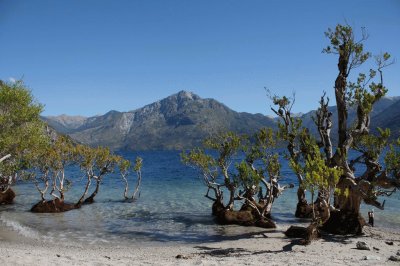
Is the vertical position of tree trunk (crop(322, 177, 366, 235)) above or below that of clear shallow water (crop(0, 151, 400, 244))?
above

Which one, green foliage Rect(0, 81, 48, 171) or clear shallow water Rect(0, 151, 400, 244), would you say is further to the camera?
green foliage Rect(0, 81, 48, 171)

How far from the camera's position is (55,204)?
46.1 metres

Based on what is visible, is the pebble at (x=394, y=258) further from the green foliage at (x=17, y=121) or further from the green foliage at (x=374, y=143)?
the green foliage at (x=17, y=121)

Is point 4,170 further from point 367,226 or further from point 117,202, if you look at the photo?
point 367,226

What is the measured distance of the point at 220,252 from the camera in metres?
25.2

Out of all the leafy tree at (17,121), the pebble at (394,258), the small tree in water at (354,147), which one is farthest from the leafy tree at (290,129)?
the leafy tree at (17,121)

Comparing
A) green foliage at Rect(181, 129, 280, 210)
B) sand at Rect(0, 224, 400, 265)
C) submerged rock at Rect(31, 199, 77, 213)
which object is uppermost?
green foliage at Rect(181, 129, 280, 210)

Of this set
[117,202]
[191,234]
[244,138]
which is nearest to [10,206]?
[117,202]

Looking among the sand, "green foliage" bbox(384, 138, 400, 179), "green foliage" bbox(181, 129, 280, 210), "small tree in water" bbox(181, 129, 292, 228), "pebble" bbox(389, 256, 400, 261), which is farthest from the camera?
"green foliage" bbox(181, 129, 280, 210)

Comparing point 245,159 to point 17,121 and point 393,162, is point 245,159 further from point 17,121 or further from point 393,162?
point 17,121

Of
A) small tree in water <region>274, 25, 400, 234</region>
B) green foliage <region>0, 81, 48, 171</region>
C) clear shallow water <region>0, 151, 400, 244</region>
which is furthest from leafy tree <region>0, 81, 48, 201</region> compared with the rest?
small tree in water <region>274, 25, 400, 234</region>

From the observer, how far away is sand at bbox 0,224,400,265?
19406 millimetres

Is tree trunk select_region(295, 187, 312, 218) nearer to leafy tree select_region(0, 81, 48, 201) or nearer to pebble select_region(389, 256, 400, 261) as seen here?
pebble select_region(389, 256, 400, 261)

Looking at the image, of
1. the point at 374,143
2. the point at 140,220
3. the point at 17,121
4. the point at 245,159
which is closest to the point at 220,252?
the point at 245,159
